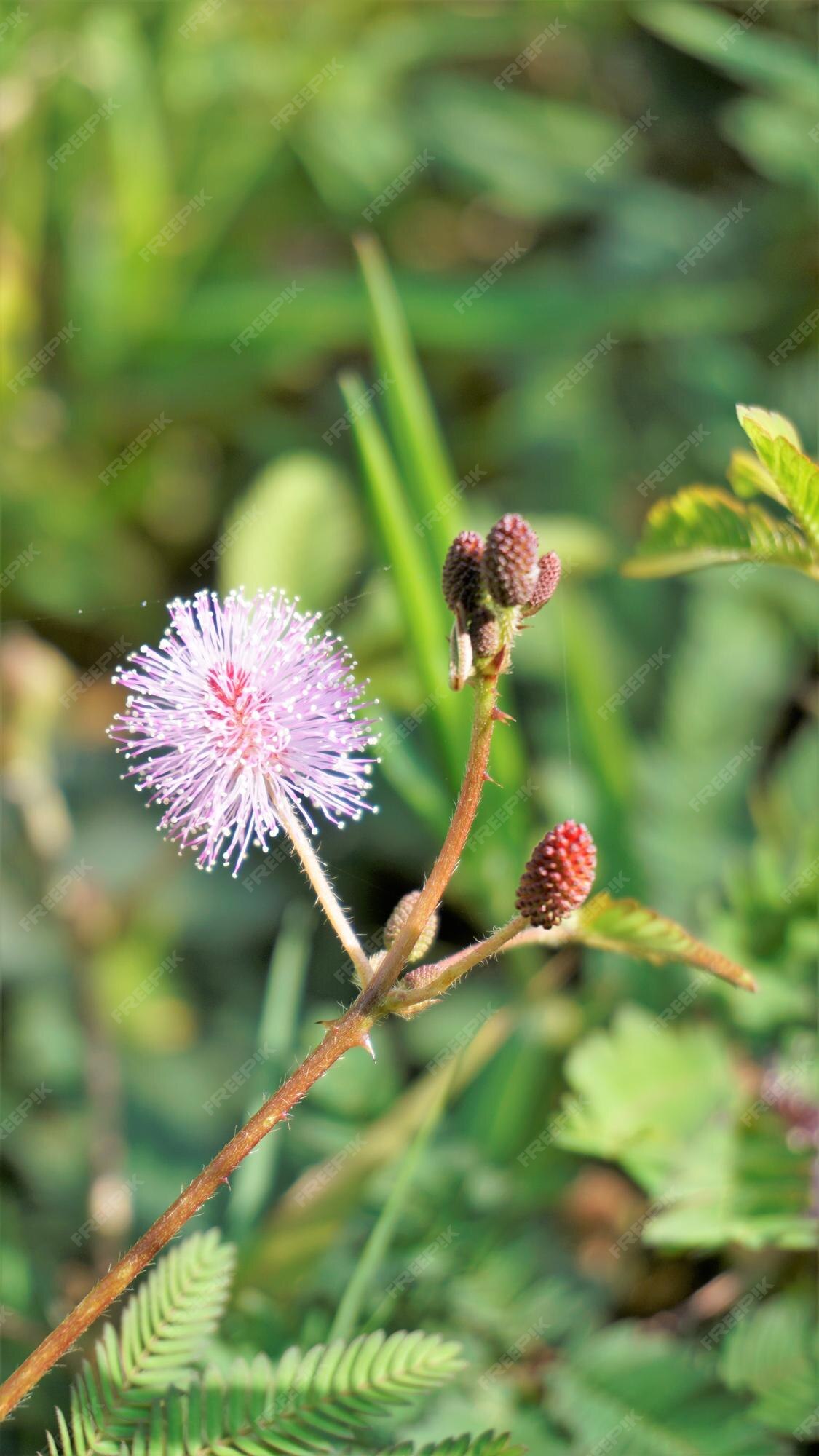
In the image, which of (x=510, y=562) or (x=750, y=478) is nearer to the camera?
(x=510, y=562)

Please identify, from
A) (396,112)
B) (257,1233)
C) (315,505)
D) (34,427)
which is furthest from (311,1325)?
(396,112)

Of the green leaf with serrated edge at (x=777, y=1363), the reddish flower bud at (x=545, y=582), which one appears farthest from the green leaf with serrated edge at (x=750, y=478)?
the green leaf with serrated edge at (x=777, y=1363)

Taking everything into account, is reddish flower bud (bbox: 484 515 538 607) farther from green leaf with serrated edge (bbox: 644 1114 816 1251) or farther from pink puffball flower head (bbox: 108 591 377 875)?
green leaf with serrated edge (bbox: 644 1114 816 1251)

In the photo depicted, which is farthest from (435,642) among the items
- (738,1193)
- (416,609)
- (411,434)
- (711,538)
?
(738,1193)

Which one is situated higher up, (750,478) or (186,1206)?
(750,478)

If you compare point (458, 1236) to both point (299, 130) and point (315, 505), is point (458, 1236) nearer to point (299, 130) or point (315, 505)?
point (315, 505)

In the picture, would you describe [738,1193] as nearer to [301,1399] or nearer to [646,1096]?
[646,1096]

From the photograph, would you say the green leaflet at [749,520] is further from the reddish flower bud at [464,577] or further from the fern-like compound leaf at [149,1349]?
the fern-like compound leaf at [149,1349]
